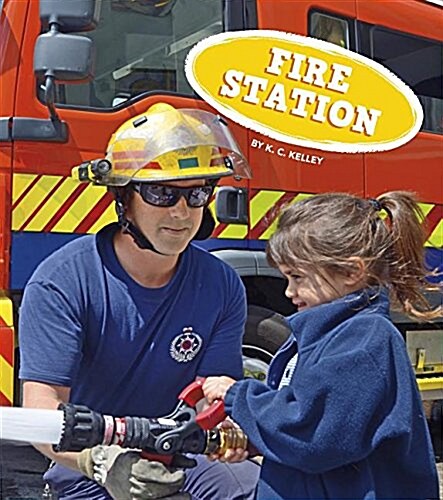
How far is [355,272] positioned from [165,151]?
65cm

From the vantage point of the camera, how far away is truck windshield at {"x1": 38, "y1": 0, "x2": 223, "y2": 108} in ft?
12.5

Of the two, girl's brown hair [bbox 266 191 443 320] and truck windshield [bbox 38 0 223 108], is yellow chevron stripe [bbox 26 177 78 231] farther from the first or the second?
girl's brown hair [bbox 266 191 443 320]

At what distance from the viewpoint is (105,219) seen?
376 cm

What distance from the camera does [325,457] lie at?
1729mm

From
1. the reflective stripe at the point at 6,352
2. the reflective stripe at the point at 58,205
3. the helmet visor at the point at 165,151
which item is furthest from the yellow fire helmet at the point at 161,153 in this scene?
the reflective stripe at the point at 6,352

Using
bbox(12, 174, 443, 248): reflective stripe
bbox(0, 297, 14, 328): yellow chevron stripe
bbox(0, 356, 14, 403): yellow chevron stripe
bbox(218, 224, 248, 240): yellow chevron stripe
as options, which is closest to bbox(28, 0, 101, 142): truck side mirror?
bbox(12, 174, 443, 248): reflective stripe

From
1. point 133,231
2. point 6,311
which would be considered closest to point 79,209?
point 6,311

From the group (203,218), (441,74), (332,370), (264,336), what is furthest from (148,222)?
(441,74)

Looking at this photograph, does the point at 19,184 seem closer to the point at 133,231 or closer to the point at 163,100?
the point at 163,100

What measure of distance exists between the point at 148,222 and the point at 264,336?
1899 millimetres

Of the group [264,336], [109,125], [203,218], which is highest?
[109,125]

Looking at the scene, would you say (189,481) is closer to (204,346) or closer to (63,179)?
(204,346)

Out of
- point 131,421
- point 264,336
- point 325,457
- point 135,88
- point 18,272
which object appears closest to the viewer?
point 325,457

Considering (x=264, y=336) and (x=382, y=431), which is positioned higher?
(x=382, y=431)
